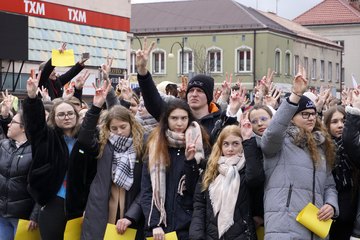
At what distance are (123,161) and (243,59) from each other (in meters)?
55.6

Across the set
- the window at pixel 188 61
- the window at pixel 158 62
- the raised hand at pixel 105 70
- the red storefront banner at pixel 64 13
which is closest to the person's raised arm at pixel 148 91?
the raised hand at pixel 105 70

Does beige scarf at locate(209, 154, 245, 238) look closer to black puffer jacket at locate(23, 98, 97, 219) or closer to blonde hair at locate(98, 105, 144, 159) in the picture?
blonde hair at locate(98, 105, 144, 159)

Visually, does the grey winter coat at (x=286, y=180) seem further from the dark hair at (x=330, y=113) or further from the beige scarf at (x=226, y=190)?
the dark hair at (x=330, y=113)

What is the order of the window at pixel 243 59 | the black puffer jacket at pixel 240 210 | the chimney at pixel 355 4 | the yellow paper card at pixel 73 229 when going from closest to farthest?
the black puffer jacket at pixel 240 210, the yellow paper card at pixel 73 229, the window at pixel 243 59, the chimney at pixel 355 4

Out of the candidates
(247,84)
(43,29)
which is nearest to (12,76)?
(43,29)

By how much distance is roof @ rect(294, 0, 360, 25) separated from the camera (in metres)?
83.8

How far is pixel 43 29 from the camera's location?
41625mm

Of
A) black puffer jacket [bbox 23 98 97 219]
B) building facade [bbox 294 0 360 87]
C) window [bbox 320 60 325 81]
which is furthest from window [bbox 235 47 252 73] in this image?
black puffer jacket [bbox 23 98 97 219]

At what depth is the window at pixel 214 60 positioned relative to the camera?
6381 centimetres

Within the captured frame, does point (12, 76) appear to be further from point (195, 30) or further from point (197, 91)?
point (197, 91)

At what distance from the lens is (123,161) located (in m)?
7.28

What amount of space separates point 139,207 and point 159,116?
3.02 ft

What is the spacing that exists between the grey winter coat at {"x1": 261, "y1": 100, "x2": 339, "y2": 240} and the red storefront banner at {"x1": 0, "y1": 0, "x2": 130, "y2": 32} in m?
33.1

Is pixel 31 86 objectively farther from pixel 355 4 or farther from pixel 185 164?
pixel 355 4
